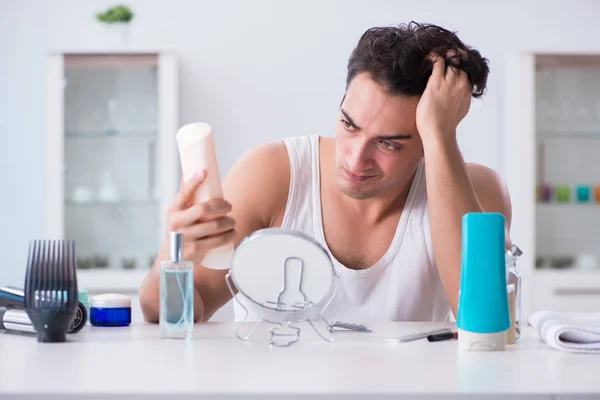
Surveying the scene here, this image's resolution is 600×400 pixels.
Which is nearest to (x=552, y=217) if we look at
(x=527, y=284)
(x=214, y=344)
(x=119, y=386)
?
(x=527, y=284)

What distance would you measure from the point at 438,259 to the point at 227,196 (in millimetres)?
465

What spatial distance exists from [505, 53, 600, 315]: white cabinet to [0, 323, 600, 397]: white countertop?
214cm

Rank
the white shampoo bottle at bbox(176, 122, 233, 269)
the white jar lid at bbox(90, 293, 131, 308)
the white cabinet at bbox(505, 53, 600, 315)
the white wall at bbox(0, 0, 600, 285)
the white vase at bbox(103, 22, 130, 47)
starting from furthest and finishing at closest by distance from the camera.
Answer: the white wall at bbox(0, 0, 600, 285), the white vase at bbox(103, 22, 130, 47), the white cabinet at bbox(505, 53, 600, 315), the white jar lid at bbox(90, 293, 131, 308), the white shampoo bottle at bbox(176, 122, 233, 269)

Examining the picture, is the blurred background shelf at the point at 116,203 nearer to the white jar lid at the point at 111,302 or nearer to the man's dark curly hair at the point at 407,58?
the man's dark curly hair at the point at 407,58

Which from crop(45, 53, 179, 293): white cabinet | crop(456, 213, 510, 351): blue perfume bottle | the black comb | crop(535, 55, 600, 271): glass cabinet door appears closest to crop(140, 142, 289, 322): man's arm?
the black comb

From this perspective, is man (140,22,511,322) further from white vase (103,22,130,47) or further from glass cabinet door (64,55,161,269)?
white vase (103,22,130,47)

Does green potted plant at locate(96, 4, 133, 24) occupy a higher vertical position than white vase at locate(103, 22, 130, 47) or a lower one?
higher

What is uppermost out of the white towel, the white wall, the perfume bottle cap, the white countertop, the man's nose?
the white wall

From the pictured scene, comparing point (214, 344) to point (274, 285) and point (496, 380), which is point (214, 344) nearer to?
point (274, 285)

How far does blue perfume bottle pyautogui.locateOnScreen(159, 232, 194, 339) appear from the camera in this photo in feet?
3.78

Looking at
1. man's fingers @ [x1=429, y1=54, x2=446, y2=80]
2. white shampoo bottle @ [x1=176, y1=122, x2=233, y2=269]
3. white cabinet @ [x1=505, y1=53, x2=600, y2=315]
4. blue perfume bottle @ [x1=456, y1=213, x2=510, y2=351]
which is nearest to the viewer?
blue perfume bottle @ [x1=456, y1=213, x2=510, y2=351]

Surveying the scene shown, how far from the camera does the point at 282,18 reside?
3529mm

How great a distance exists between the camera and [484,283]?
1.05m

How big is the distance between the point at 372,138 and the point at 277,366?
68 centimetres
